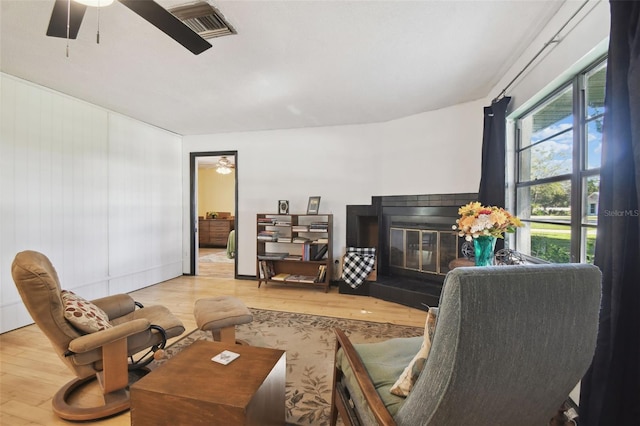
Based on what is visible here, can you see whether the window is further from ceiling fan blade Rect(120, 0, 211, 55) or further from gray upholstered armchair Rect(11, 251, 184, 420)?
gray upholstered armchair Rect(11, 251, 184, 420)

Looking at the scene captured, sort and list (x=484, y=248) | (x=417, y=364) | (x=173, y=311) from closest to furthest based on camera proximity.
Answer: (x=417, y=364), (x=484, y=248), (x=173, y=311)

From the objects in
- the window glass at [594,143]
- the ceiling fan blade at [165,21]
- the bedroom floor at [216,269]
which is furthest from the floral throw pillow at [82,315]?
the bedroom floor at [216,269]

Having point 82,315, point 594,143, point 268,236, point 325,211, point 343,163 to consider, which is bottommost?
point 82,315

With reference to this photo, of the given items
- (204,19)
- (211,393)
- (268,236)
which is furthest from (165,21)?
(268,236)

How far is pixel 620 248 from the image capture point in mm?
1135

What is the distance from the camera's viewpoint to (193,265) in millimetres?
5148

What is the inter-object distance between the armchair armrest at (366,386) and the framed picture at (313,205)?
2.91 meters

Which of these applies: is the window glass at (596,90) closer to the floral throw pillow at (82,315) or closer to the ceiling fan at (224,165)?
the floral throw pillow at (82,315)

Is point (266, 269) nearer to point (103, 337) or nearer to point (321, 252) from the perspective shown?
point (321, 252)

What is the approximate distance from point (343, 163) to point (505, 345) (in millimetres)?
3828

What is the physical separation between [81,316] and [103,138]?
2951mm

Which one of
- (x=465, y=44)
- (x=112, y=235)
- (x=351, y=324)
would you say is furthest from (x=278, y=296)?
(x=465, y=44)

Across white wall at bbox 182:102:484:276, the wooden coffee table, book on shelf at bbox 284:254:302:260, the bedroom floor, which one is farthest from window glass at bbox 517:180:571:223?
the bedroom floor

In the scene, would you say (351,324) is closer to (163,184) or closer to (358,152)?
(358,152)
